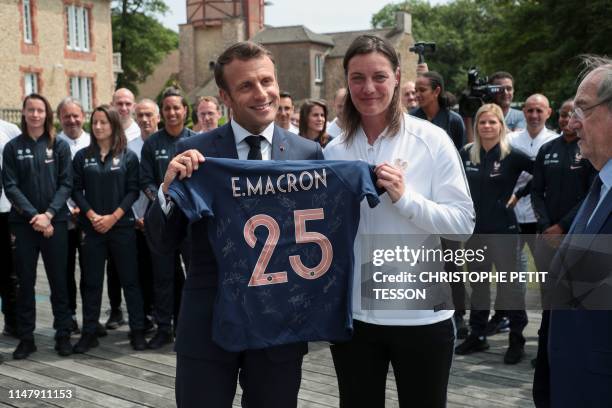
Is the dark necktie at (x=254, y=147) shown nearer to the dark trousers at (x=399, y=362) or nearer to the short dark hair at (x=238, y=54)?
the short dark hair at (x=238, y=54)

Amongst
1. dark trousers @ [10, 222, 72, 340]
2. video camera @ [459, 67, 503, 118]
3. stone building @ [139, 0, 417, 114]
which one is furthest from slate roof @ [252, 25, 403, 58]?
dark trousers @ [10, 222, 72, 340]

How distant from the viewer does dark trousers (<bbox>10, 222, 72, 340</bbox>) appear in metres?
5.53

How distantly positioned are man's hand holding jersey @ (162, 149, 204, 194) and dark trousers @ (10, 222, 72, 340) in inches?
142

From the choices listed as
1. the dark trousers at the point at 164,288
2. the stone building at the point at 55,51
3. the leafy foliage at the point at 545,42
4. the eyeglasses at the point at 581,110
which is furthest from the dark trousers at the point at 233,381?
the stone building at the point at 55,51

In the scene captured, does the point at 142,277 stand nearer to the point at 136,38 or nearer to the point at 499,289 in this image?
the point at 499,289

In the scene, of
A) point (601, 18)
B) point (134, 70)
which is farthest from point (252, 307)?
point (134, 70)

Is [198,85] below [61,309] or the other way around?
the other way around

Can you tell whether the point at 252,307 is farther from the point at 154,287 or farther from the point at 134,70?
the point at 134,70

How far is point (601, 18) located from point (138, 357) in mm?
22356

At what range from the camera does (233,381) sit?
2.41m

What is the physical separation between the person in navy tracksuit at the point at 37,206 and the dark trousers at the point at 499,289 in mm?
3515

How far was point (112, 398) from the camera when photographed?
4531 mm

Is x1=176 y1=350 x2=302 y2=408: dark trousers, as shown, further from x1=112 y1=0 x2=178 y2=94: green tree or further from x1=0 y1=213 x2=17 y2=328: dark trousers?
x1=112 y1=0 x2=178 y2=94: green tree

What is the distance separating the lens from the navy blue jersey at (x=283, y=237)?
7.79 feet
